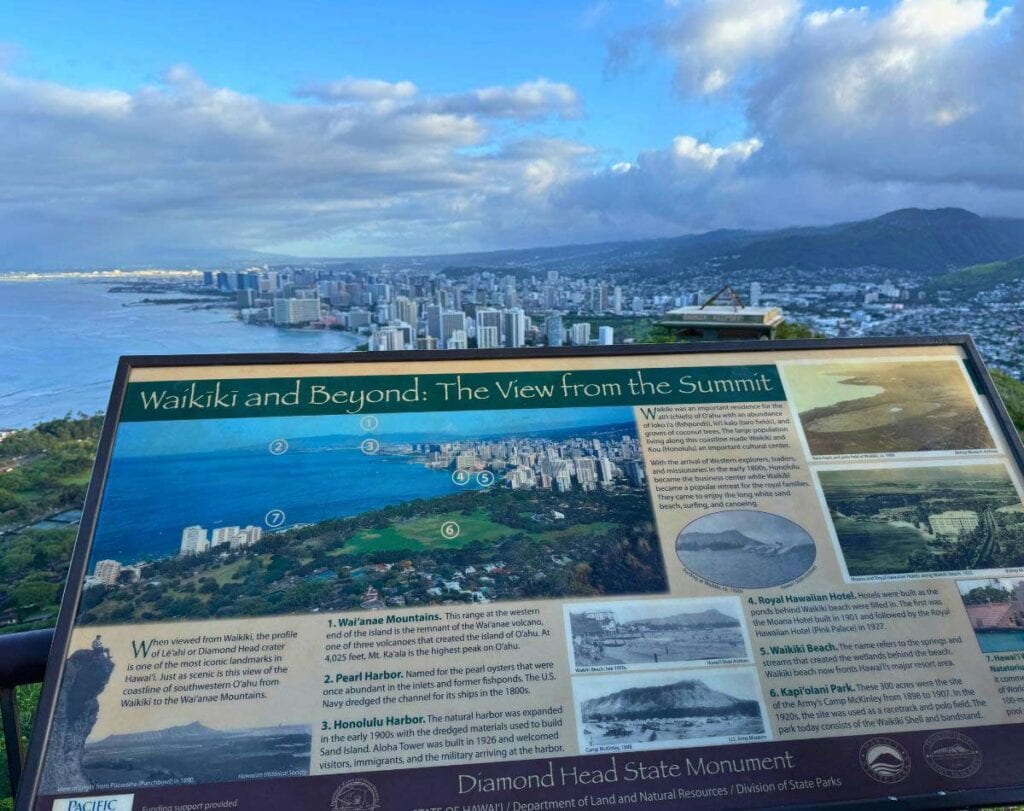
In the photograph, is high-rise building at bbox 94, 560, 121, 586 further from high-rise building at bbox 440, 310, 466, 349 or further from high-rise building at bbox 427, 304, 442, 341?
high-rise building at bbox 427, 304, 442, 341

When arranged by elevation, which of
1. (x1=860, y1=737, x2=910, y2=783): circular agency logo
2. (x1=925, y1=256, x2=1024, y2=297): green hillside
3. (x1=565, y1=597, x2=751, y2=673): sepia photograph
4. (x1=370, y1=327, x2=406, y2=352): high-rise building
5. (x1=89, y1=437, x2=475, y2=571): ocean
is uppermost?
(x1=925, y1=256, x2=1024, y2=297): green hillside

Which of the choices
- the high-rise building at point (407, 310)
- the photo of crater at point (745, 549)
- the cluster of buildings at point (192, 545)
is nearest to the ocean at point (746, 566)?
the photo of crater at point (745, 549)

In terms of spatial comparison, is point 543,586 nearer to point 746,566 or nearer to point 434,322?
point 746,566

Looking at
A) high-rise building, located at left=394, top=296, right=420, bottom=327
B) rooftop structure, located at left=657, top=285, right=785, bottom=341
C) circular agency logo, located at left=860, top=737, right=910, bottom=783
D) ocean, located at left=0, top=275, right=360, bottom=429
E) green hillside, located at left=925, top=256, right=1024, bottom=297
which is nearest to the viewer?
circular agency logo, located at left=860, top=737, right=910, bottom=783

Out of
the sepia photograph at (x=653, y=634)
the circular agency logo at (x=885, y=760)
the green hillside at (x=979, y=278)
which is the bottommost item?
the circular agency logo at (x=885, y=760)

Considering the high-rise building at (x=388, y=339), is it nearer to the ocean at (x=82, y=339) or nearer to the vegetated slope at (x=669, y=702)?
the ocean at (x=82, y=339)

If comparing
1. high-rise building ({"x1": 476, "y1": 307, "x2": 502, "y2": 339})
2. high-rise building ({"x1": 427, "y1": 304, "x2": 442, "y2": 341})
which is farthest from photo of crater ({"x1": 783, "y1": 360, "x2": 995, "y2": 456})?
high-rise building ({"x1": 427, "y1": 304, "x2": 442, "y2": 341})

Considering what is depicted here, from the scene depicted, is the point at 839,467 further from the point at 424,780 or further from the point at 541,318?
the point at 541,318

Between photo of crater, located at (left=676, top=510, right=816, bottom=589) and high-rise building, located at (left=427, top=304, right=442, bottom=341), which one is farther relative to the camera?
high-rise building, located at (left=427, top=304, right=442, bottom=341)
